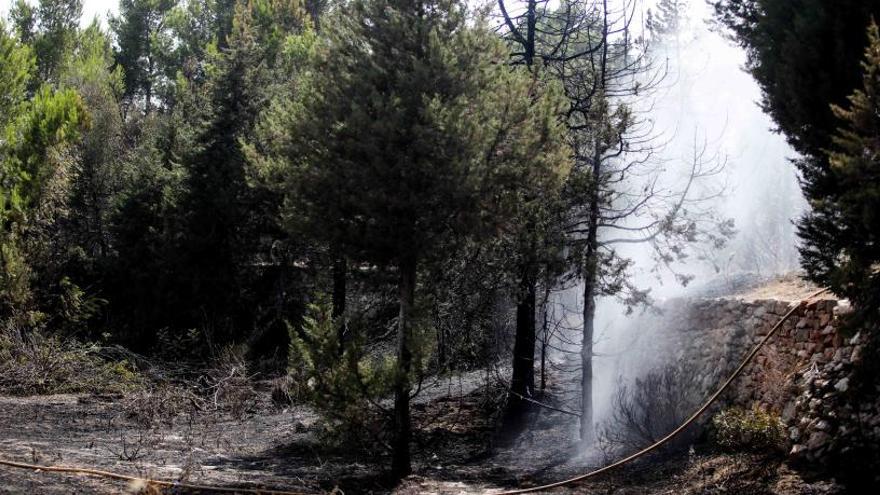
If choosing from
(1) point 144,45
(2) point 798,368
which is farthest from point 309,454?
(1) point 144,45

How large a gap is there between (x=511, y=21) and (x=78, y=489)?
9.62 meters

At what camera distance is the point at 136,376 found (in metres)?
14.6

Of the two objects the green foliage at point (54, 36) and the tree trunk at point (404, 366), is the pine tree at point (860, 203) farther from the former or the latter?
the green foliage at point (54, 36)

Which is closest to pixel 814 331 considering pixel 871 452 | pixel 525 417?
pixel 871 452

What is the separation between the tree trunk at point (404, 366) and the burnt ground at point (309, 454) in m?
0.25

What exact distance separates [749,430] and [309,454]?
544cm

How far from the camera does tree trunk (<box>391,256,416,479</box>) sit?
885cm

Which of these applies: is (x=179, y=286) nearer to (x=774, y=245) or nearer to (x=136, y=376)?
(x=136, y=376)

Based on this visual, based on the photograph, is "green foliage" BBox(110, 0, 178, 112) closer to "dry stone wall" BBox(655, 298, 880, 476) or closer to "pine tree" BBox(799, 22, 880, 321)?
"dry stone wall" BBox(655, 298, 880, 476)

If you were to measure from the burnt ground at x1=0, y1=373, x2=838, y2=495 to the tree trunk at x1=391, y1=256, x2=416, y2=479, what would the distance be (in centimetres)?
25

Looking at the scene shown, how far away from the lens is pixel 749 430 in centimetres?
834

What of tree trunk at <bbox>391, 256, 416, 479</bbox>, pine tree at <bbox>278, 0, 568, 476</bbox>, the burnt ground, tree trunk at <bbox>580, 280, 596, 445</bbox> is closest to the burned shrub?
tree trunk at <bbox>580, 280, 596, 445</bbox>

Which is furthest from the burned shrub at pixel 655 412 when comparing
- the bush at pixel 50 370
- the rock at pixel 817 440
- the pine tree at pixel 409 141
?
the bush at pixel 50 370

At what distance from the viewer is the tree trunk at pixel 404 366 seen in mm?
8852
